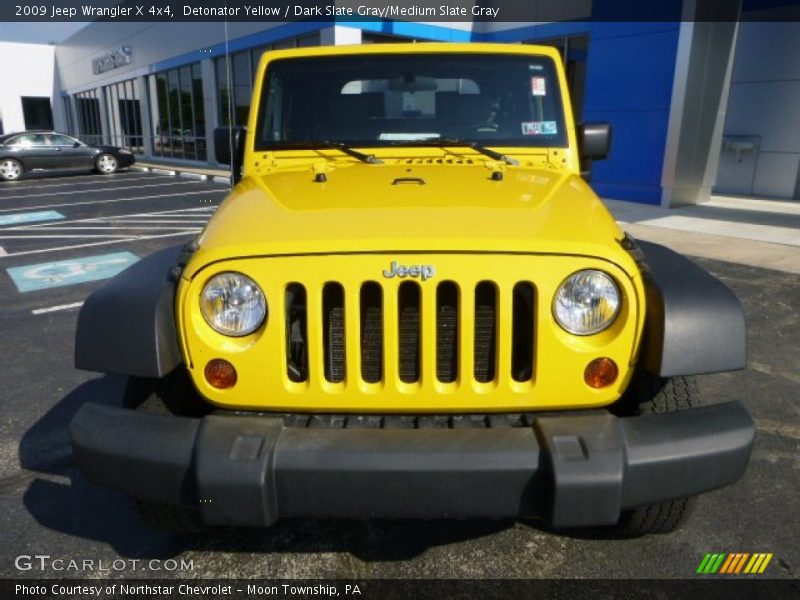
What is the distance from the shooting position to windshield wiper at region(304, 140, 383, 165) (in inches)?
117

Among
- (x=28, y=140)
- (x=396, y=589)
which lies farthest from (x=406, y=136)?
(x=28, y=140)

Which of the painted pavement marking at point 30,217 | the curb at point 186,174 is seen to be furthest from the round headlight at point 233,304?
the curb at point 186,174

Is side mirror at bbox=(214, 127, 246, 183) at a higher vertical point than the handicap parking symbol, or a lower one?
higher

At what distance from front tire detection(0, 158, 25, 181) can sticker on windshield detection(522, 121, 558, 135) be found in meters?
18.8

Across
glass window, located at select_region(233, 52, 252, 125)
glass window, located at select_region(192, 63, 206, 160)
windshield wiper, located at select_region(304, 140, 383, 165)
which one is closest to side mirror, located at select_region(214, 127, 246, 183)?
windshield wiper, located at select_region(304, 140, 383, 165)

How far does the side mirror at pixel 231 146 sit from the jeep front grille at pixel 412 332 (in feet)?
5.49

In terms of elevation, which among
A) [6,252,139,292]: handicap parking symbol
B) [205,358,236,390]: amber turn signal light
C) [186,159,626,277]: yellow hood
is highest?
[186,159,626,277]: yellow hood

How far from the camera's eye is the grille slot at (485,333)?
192cm

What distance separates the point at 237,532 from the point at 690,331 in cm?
186

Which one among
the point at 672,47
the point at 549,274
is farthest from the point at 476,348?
the point at 672,47

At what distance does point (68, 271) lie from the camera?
22.4ft

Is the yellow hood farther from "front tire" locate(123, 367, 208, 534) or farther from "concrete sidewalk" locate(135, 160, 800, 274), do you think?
"concrete sidewalk" locate(135, 160, 800, 274)

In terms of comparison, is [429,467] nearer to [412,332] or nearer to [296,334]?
[412,332]

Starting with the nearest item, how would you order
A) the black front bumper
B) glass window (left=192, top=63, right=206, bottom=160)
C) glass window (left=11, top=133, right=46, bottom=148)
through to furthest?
the black front bumper, glass window (left=11, top=133, right=46, bottom=148), glass window (left=192, top=63, right=206, bottom=160)
